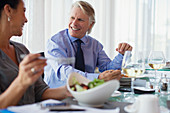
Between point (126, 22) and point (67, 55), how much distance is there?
102 inches

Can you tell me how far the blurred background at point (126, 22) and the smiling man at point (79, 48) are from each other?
5.63ft

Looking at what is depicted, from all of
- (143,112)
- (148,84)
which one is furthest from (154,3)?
(143,112)

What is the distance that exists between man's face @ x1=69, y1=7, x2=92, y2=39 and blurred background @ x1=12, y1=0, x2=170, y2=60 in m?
1.78

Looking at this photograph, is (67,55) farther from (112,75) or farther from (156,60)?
(156,60)

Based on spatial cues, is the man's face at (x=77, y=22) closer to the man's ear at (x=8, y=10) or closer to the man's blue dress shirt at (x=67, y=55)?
the man's blue dress shirt at (x=67, y=55)

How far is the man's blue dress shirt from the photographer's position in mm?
2098

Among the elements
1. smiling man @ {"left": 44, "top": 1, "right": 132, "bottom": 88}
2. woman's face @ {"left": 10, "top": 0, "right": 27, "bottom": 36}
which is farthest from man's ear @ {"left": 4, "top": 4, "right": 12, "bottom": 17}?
smiling man @ {"left": 44, "top": 1, "right": 132, "bottom": 88}

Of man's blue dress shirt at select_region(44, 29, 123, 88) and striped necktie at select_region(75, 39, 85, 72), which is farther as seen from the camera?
striped necktie at select_region(75, 39, 85, 72)

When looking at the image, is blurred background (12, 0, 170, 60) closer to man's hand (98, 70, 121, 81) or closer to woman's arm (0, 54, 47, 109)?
man's hand (98, 70, 121, 81)

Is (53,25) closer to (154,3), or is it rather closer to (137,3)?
(137,3)

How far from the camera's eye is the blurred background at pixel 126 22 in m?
4.09

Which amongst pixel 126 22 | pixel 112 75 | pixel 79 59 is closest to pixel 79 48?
pixel 79 59

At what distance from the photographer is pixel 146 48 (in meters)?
4.48

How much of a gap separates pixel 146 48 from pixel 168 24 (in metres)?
0.59
